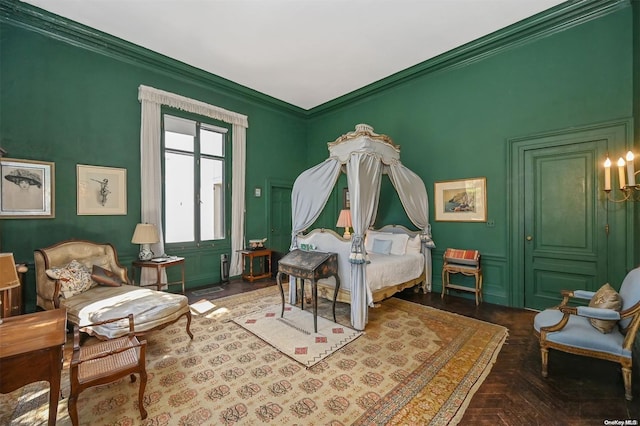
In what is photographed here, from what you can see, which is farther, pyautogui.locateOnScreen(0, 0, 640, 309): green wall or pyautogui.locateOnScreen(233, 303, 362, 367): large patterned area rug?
pyautogui.locateOnScreen(0, 0, 640, 309): green wall

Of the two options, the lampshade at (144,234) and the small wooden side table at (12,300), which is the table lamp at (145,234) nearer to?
the lampshade at (144,234)

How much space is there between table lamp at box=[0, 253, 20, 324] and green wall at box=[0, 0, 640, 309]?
8.81 feet

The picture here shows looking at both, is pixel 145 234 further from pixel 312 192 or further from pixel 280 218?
pixel 280 218

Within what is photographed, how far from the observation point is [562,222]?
393 centimetres

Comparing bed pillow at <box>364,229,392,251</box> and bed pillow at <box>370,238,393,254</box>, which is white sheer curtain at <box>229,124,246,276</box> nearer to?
bed pillow at <box>364,229,392,251</box>

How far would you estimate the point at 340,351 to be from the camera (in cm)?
292

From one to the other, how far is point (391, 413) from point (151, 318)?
8.05 ft

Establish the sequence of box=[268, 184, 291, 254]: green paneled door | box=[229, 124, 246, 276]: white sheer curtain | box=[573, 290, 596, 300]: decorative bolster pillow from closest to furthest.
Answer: box=[573, 290, 596, 300]: decorative bolster pillow
box=[229, 124, 246, 276]: white sheer curtain
box=[268, 184, 291, 254]: green paneled door

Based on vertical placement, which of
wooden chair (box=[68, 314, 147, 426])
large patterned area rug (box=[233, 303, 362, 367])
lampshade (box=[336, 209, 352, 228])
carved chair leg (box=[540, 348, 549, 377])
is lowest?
large patterned area rug (box=[233, 303, 362, 367])

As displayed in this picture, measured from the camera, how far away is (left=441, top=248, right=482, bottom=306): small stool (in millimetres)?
4394

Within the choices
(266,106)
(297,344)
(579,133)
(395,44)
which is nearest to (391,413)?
(297,344)

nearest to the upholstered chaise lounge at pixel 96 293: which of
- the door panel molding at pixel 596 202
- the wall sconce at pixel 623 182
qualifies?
the door panel molding at pixel 596 202

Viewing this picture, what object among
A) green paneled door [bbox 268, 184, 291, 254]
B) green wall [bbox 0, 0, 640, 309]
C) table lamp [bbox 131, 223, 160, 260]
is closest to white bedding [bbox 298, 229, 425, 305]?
green wall [bbox 0, 0, 640, 309]

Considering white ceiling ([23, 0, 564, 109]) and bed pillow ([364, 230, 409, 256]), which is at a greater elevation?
white ceiling ([23, 0, 564, 109])
